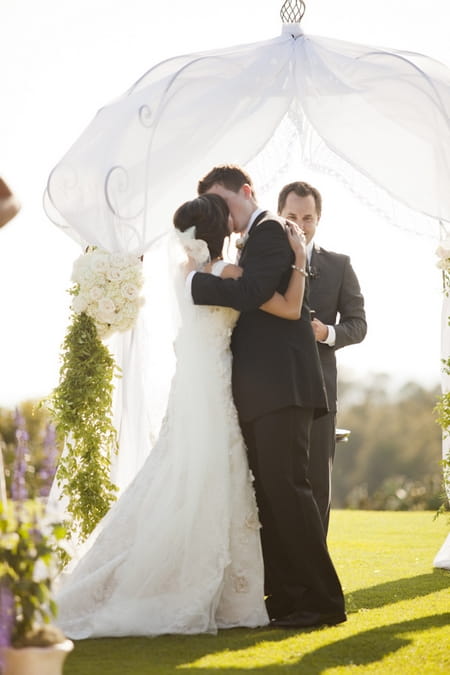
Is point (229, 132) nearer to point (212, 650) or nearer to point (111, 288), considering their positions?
point (111, 288)

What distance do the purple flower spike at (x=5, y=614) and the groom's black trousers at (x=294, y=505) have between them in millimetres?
2106

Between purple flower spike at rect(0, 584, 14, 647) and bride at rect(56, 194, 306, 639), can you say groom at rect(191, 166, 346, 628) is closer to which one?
bride at rect(56, 194, 306, 639)

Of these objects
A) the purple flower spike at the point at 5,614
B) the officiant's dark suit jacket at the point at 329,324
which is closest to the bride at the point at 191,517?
the officiant's dark suit jacket at the point at 329,324

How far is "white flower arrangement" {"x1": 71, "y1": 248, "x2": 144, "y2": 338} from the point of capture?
17.9ft

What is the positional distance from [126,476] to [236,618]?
1.20 metres

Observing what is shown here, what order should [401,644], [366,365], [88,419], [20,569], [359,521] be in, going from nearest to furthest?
[20,569] < [401,644] < [88,419] < [359,521] < [366,365]

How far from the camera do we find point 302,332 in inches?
198

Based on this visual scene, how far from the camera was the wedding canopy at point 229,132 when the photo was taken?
5.67 m

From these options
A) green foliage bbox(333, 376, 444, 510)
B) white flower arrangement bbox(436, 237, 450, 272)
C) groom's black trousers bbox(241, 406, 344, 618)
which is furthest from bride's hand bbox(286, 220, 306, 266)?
green foliage bbox(333, 376, 444, 510)

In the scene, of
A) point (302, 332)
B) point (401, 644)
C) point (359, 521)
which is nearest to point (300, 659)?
point (401, 644)

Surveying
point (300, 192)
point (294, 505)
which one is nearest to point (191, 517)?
point (294, 505)

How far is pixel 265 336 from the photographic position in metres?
4.95

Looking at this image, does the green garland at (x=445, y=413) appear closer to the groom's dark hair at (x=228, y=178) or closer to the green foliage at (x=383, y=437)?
the groom's dark hair at (x=228, y=178)

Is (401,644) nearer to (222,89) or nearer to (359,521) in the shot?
(222,89)
